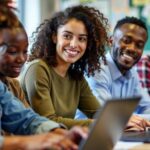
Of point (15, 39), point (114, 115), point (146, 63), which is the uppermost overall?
point (15, 39)

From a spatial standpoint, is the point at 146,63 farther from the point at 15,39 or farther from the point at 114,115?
the point at 114,115

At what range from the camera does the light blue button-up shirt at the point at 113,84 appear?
2.26m

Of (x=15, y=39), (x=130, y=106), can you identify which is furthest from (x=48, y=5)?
(x=130, y=106)

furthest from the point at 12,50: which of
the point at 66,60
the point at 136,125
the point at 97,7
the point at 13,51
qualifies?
the point at 97,7

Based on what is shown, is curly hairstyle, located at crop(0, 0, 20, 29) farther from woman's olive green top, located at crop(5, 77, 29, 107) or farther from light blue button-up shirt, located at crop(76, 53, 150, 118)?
light blue button-up shirt, located at crop(76, 53, 150, 118)

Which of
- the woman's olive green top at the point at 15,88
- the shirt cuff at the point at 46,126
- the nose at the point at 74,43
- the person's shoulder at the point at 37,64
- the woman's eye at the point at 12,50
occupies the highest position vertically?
the woman's eye at the point at 12,50

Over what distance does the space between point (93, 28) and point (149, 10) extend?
193 centimetres

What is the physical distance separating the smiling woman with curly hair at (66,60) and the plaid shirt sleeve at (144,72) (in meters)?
1.21

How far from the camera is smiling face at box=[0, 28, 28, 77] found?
1.47 metres

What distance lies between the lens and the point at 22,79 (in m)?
1.90

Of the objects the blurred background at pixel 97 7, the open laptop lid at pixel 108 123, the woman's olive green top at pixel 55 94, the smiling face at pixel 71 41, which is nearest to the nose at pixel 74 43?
the smiling face at pixel 71 41

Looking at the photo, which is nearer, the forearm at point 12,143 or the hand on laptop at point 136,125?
the forearm at point 12,143

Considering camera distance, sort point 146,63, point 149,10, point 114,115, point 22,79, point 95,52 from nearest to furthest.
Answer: point 114,115
point 22,79
point 95,52
point 146,63
point 149,10

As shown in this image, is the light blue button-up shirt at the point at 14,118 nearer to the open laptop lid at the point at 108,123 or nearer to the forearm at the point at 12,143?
the open laptop lid at the point at 108,123
